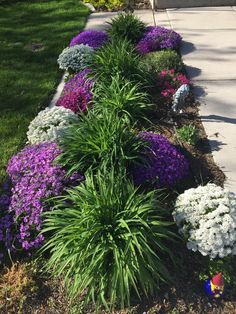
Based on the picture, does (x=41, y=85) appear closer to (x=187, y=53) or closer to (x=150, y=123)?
(x=150, y=123)

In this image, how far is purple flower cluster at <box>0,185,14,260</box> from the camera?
3.39 metres

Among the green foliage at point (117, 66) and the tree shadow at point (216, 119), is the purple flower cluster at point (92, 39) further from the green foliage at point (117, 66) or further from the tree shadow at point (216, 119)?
the tree shadow at point (216, 119)

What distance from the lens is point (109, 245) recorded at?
2896 millimetres

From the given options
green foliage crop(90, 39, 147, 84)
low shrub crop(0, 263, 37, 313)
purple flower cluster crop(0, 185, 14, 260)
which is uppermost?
green foliage crop(90, 39, 147, 84)

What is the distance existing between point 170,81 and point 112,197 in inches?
115

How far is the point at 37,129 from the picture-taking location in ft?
14.8

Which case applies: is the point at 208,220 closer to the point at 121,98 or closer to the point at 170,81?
the point at 121,98

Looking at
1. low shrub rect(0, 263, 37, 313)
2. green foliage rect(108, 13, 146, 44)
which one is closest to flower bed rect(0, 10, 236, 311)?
low shrub rect(0, 263, 37, 313)

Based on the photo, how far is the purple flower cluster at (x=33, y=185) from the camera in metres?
3.39

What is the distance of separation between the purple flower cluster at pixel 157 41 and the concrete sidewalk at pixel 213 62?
27 cm

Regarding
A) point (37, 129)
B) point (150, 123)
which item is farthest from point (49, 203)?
point (150, 123)

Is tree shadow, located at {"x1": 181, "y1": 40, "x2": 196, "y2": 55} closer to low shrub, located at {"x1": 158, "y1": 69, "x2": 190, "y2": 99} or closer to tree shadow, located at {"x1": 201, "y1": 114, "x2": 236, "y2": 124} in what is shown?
low shrub, located at {"x1": 158, "y1": 69, "x2": 190, "y2": 99}

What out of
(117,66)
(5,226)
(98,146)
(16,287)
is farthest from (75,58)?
(16,287)

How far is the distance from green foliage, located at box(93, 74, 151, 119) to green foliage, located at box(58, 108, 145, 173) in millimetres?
696
